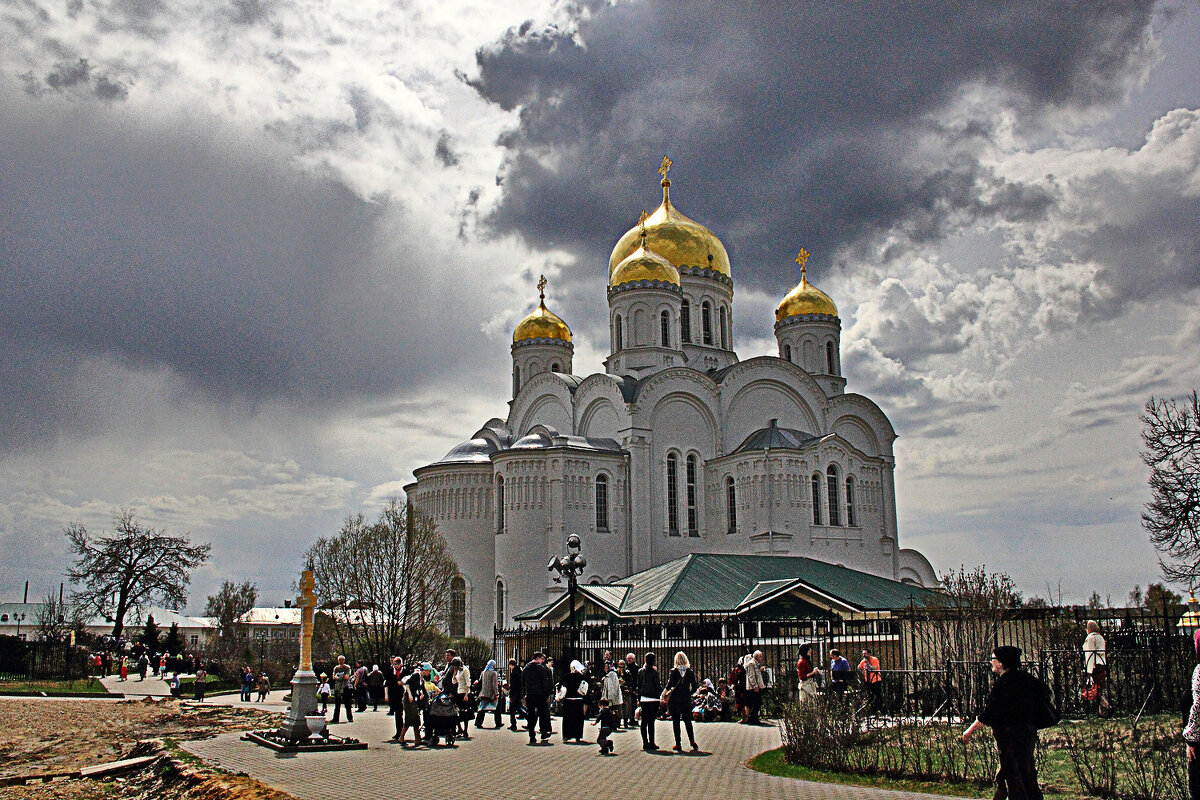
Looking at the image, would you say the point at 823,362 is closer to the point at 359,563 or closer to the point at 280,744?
the point at 359,563

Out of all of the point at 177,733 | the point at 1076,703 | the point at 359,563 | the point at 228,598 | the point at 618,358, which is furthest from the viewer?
the point at 228,598

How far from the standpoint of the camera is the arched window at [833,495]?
123 ft

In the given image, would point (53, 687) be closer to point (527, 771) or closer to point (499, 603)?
point (499, 603)

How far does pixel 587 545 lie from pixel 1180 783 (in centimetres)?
2738

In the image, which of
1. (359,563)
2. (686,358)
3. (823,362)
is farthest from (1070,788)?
(823,362)

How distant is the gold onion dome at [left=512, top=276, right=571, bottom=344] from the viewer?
4512cm

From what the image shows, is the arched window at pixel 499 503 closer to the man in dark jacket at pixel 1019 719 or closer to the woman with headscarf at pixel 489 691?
the woman with headscarf at pixel 489 691

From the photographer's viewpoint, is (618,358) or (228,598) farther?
(228,598)

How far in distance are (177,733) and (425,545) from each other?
15.3 metres

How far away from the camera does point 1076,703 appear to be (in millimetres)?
14156

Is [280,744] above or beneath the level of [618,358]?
beneath

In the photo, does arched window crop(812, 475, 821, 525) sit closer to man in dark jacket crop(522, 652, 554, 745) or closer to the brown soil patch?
the brown soil patch

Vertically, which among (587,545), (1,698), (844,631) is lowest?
(1,698)

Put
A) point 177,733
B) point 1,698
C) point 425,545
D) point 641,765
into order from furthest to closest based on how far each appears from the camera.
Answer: point 425,545 → point 1,698 → point 177,733 → point 641,765
